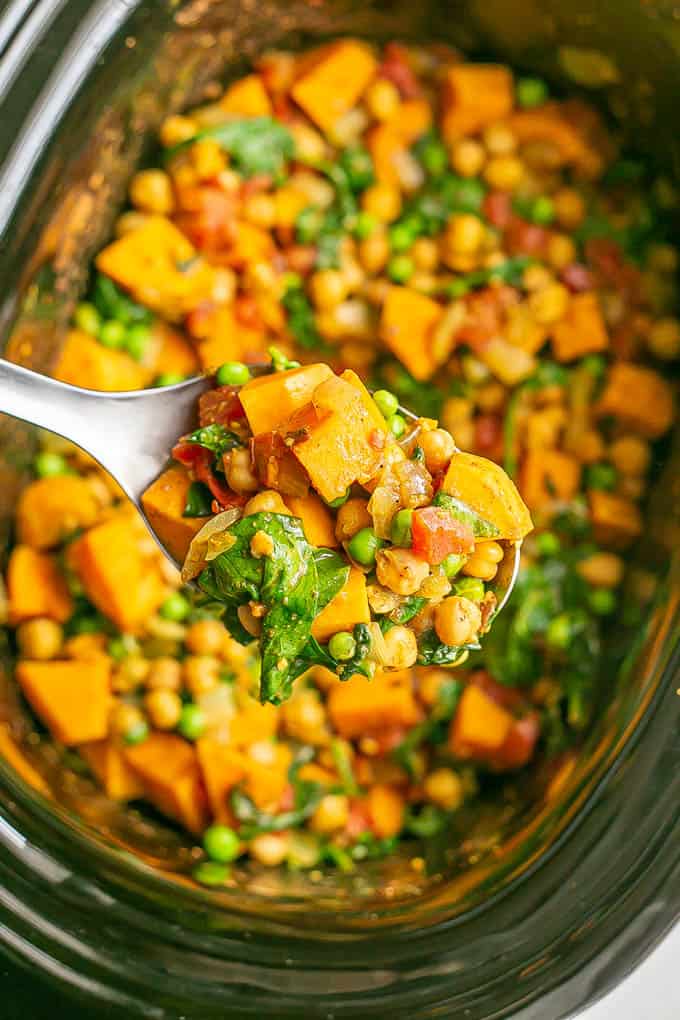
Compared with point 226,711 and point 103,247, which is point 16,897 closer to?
point 226,711

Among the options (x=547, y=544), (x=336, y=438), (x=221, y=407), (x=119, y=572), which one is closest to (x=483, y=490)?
(x=336, y=438)

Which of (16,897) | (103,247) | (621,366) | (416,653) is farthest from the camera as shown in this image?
(621,366)

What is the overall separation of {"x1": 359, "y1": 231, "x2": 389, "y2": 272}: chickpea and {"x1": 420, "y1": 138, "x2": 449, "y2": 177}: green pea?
270 mm

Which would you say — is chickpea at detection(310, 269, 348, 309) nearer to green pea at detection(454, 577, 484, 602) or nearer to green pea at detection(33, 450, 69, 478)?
green pea at detection(33, 450, 69, 478)

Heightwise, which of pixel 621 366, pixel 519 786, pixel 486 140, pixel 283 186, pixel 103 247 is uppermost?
pixel 103 247

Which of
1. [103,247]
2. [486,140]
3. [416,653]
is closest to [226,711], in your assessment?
[416,653]

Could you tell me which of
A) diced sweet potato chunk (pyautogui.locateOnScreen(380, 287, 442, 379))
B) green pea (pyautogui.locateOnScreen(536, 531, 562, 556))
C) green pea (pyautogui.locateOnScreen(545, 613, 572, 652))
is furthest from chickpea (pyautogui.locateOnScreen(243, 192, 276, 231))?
green pea (pyautogui.locateOnScreen(545, 613, 572, 652))

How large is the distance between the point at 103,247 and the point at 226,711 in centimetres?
147

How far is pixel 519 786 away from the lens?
3328mm

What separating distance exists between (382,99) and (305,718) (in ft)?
6.44

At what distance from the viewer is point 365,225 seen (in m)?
3.46

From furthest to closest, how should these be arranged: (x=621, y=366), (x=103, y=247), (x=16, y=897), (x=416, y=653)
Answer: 1. (x=621, y=366)
2. (x=103, y=247)
3. (x=16, y=897)
4. (x=416, y=653)

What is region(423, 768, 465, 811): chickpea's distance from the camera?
335 cm

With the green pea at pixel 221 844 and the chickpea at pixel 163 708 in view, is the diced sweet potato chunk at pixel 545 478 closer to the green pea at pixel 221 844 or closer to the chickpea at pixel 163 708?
the chickpea at pixel 163 708
